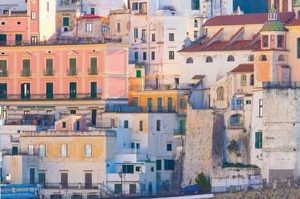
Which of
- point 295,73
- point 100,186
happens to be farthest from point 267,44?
point 100,186

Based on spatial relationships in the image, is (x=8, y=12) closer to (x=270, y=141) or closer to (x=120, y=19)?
(x=120, y=19)

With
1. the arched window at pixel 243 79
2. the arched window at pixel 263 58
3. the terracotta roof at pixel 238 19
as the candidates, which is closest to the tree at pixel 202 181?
the arched window at pixel 243 79

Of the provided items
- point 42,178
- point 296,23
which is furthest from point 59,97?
point 296,23

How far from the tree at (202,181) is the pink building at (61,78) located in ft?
19.7

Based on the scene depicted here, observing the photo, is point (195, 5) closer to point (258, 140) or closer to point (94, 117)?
point (94, 117)

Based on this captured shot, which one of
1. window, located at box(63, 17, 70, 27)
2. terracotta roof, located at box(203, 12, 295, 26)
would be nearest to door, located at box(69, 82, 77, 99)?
window, located at box(63, 17, 70, 27)

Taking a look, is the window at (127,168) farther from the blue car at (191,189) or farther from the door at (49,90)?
the door at (49,90)

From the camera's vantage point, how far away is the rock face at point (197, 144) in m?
106

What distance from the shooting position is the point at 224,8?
4692 inches

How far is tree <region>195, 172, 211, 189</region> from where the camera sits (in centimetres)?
10438

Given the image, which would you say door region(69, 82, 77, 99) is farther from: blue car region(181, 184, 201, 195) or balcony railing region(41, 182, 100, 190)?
blue car region(181, 184, 201, 195)

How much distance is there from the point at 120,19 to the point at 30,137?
30.6 ft

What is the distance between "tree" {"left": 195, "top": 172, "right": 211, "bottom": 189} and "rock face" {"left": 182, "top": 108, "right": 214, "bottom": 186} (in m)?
0.42

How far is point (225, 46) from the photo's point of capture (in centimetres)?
10894
